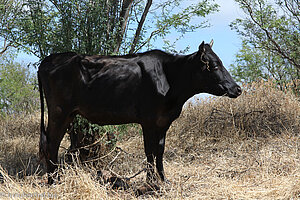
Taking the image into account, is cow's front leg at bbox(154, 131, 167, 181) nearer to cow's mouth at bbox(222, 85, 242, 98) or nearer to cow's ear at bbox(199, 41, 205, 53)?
cow's mouth at bbox(222, 85, 242, 98)

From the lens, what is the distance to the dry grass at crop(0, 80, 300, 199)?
454 centimetres

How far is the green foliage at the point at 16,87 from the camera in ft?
55.5

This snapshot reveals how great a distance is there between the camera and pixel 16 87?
18656 mm

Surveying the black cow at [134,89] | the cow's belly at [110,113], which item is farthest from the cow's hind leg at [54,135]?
the cow's belly at [110,113]

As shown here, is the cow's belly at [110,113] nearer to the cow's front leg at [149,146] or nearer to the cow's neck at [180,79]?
the cow's front leg at [149,146]

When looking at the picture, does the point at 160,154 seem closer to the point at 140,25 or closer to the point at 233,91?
the point at 233,91

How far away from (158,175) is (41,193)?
153 centimetres

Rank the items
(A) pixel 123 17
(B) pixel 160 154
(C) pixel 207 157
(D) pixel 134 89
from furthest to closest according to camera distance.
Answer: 1. (C) pixel 207 157
2. (A) pixel 123 17
3. (B) pixel 160 154
4. (D) pixel 134 89

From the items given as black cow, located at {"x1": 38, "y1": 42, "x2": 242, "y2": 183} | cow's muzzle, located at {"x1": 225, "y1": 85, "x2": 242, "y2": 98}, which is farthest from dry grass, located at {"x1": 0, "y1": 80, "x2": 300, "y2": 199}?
cow's muzzle, located at {"x1": 225, "y1": 85, "x2": 242, "y2": 98}

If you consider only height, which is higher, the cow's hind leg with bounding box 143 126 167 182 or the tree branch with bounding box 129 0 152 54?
the tree branch with bounding box 129 0 152 54

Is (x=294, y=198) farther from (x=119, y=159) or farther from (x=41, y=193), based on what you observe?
(x=119, y=159)

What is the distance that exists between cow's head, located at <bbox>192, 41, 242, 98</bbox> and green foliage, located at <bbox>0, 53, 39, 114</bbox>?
12118mm

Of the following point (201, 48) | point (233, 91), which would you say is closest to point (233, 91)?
point (233, 91)

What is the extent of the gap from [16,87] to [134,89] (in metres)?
15.2
